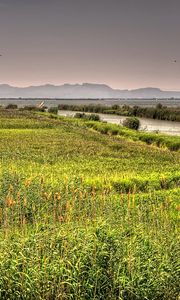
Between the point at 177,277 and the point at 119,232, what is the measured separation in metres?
1.76

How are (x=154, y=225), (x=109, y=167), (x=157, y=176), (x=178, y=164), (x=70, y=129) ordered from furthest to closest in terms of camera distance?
(x=70, y=129) → (x=178, y=164) → (x=109, y=167) → (x=157, y=176) → (x=154, y=225)

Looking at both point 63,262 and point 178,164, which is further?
point 178,164

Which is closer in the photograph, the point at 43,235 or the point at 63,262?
the point at 63,262

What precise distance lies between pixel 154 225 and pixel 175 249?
215 centimetres

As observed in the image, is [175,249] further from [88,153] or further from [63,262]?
[88,153]

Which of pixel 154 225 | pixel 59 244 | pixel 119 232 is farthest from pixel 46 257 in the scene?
pixel 154 225

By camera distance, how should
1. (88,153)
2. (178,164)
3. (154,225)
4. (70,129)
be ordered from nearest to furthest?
1. (154,225)
2. (178,164)
3. (88,153)
4. (70,129)

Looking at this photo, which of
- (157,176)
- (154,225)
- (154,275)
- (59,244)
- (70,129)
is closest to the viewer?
(154,275)

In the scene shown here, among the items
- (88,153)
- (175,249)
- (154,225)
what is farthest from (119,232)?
(88,153)

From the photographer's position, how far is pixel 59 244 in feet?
33.0

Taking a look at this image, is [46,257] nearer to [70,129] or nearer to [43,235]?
[43,235]

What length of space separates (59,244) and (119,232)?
1.38 m

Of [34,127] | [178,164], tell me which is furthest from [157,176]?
[34,127]

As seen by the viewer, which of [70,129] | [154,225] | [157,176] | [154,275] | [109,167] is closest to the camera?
[154,275]
